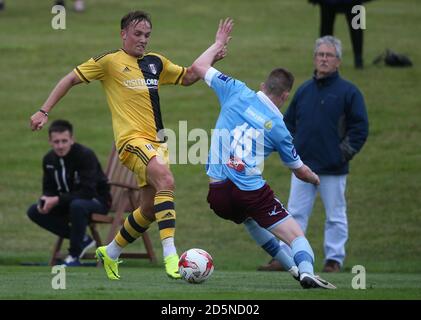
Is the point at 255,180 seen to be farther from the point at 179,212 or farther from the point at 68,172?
the point at 179,212

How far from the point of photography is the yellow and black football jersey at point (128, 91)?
11.2 m

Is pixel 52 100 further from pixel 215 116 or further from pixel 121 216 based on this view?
pixel 215 116

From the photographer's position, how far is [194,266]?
10.5 meters

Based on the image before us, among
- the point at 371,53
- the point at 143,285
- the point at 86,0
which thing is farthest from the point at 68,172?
the point at 86,0

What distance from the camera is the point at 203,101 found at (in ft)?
80.2

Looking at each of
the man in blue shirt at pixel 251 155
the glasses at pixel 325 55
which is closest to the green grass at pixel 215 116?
the man in blue shirt at pixel 251 155

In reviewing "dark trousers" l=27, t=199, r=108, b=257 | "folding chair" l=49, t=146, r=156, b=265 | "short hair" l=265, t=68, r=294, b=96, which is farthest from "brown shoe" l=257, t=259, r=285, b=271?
"short hair" l=265, t=68, r=294, b=96

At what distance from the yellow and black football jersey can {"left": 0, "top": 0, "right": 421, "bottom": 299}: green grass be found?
154 centimetres

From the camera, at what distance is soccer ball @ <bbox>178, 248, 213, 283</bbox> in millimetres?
10477

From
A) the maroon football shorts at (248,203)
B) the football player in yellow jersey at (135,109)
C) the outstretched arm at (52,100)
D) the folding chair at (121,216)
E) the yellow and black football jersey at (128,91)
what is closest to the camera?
the maroon football shorts at (248,203)

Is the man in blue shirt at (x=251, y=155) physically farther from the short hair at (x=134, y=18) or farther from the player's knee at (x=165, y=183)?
the short hair at (x=134, y=18)

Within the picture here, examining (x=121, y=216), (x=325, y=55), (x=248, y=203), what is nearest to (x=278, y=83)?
(x=248, y=203)

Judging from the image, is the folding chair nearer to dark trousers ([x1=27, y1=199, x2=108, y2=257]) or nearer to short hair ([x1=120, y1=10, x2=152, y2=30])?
dark trousers ([x1=27, y1=199, x2=108, y2=257])

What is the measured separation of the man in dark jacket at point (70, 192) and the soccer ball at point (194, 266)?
4.41m
